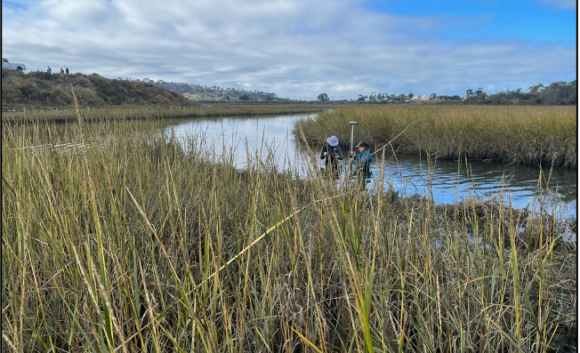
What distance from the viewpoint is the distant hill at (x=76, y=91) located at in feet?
97.2

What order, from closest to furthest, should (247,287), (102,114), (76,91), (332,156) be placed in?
(247,287) < (332,156) < (102,114) < (76,91)

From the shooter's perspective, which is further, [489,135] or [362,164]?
[489,135]

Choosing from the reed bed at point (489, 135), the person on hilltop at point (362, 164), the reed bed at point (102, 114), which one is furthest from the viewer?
the reed bed at point (489, 135)

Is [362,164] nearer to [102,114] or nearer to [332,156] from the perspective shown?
[332,156]

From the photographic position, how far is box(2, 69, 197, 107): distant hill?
97.2 ft

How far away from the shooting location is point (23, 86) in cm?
3197

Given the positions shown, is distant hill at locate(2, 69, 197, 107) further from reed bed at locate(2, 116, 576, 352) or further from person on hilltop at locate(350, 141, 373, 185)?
reed bed at locate(2, 116, 576, 352)

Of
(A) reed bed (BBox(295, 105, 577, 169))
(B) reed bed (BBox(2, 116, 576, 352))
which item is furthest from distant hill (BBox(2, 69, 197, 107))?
(B) reed bed (BBox(2, 116, 576, 352))

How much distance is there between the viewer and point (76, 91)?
104 ft

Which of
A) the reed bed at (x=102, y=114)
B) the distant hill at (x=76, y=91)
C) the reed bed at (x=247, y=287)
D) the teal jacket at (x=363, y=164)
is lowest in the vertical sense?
the reed bed at (x=247, y=287)

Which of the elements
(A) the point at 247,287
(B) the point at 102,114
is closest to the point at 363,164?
(A) the point at 247,287

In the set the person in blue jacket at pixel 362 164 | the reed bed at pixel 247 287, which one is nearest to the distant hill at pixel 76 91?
the person in blue jacket at pixel 362 164

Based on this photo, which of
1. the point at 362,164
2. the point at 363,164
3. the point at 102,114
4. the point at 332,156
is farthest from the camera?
the point at 102,114

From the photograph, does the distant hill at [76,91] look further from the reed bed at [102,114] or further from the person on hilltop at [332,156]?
the person on hilltop at [332,156]
